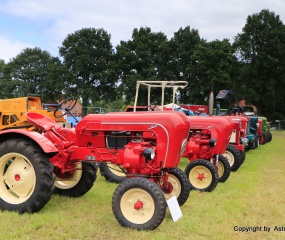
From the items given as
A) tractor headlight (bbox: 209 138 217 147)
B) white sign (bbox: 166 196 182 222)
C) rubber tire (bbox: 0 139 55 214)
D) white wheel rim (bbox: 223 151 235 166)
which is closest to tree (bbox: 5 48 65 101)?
white wheel rim (bbox: 223 151 235 166)

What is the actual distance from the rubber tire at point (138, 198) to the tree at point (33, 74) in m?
34.0

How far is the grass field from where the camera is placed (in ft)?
11.6

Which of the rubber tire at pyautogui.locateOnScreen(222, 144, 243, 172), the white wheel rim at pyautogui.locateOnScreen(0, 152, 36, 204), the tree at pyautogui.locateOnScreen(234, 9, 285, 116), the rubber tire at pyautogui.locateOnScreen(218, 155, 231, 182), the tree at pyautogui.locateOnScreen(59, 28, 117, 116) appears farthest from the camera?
the tree at pyautogui.locateOnScreen(59, 28, 117, 116)

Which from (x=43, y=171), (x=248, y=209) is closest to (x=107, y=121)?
(x=43, y=171)

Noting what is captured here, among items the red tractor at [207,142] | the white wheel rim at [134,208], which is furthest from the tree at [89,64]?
the white wheel rim at [134,208]

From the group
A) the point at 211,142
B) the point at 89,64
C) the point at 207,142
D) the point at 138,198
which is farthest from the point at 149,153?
the point at 89,64

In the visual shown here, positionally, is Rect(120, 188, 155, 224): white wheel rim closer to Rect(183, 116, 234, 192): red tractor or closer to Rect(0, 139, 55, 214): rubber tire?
Rect(0, 139, 55, 214): rubber tire

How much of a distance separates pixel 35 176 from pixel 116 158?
100 centimetres

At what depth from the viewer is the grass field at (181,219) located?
3533 millimetres

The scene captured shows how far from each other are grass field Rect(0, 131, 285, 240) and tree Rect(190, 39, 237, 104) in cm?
2691

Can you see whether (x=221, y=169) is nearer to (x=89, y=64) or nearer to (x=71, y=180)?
(x=71, y=180)

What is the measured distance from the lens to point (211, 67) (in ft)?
106

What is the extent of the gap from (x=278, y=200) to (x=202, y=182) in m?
1.23

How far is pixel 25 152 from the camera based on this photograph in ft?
13.5
